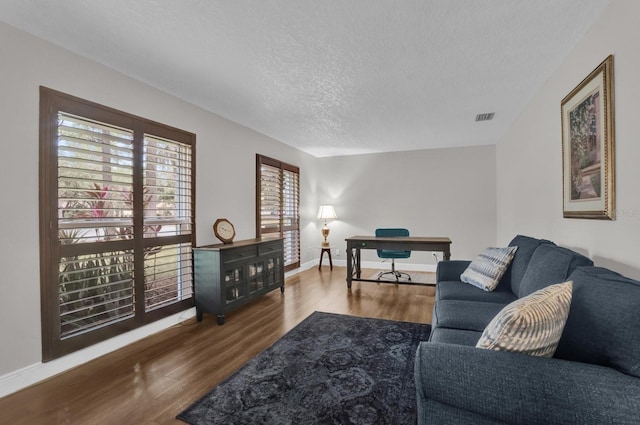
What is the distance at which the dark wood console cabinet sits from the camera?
10.6 feet

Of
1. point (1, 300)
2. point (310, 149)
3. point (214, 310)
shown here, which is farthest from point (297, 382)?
point (310, 149)

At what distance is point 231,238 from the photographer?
12.5 feet

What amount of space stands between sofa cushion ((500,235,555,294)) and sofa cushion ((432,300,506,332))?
355mm

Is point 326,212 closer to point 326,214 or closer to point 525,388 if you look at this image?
point 326,214

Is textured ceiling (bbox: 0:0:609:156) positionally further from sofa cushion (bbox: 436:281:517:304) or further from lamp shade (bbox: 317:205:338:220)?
lamp shade (bbox: 317:205:338:220)

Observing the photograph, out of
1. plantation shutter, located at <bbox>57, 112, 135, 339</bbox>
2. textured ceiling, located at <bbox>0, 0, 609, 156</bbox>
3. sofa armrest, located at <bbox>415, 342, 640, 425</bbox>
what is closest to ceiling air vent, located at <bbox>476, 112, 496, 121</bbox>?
textured ceiling, located at <bbox>0, 0, 609, 156</bbox>

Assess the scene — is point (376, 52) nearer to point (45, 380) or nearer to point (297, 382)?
point (297, 382)

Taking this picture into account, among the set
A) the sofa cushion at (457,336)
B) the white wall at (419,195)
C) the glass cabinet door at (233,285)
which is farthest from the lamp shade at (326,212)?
the sofa cushion at (457,336)

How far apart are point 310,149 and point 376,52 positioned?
12.0ft

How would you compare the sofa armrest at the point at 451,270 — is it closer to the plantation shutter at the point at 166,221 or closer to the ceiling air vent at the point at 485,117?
the ceiling air vent at the point at 485,117

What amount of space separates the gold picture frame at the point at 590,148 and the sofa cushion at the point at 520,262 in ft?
1.14

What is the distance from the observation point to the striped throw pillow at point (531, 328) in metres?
1.05

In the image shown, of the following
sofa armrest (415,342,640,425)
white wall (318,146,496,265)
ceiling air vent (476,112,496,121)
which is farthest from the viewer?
white wall (318,146,496,265)

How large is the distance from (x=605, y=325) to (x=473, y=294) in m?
1.47
